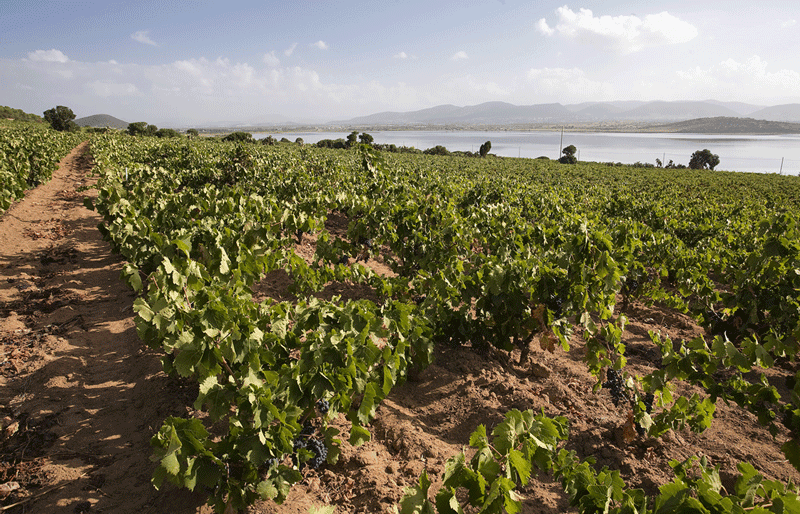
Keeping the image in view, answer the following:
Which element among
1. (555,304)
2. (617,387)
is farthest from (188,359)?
(617,387)

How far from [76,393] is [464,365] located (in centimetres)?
452

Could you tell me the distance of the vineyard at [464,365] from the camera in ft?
8.23

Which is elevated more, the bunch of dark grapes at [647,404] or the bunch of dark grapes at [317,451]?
the bunch of dark grapes at [317,451]

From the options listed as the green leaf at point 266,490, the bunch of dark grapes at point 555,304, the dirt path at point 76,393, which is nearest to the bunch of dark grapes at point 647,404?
the bunch of dark grapes at point 555,304

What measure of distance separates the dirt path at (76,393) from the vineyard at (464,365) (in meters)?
0.37

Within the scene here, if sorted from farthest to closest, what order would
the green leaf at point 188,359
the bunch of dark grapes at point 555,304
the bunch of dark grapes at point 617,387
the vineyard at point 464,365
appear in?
the bunch of dark grapes at point 555,304 → the bunch of dark grapes at point 617,387 → the green leaf at point 188,359 → the vineyard at point 464,365

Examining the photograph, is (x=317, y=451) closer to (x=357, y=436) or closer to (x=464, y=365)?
(x=357, y=436)

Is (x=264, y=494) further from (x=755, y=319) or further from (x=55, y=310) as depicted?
(x=755, y=319)

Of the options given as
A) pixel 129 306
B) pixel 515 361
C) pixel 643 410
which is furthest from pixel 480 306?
pixel 129 306

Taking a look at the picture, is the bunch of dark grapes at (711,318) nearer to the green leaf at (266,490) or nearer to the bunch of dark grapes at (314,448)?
the bunch of dark grapes at (314,448)

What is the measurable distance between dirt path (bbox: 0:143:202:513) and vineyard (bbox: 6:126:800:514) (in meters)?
0.37

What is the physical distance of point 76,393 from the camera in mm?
4418

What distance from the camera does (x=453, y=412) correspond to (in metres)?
4.40

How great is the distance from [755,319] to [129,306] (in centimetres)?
947
